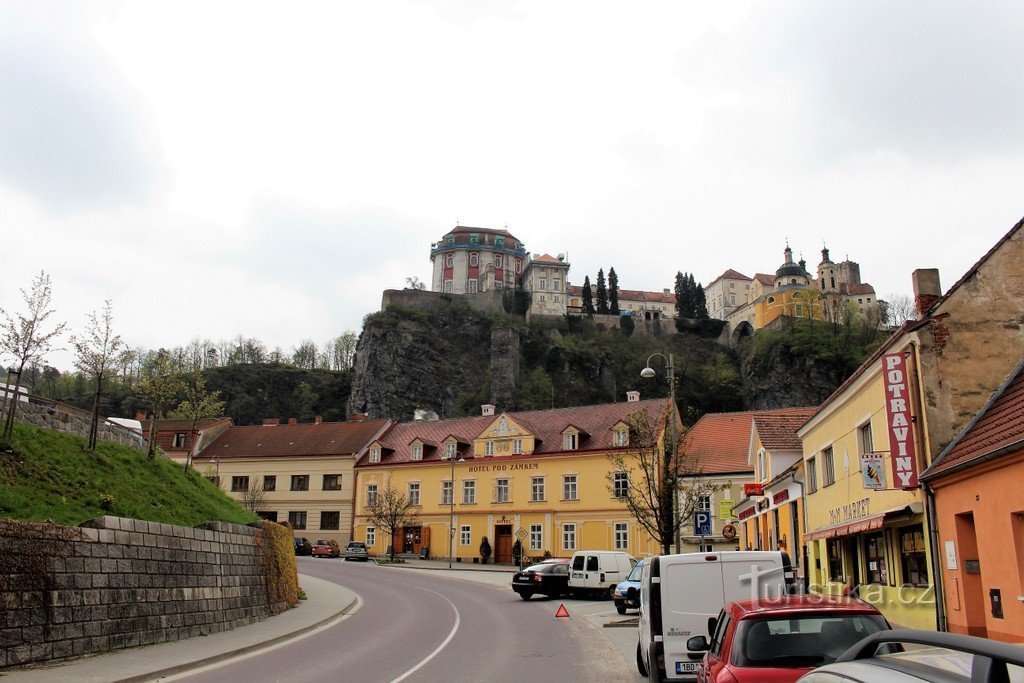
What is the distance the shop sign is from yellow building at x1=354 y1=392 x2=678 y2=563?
99.6 feet

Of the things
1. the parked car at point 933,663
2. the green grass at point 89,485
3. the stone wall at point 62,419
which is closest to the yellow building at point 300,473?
the green grass at point 89,485

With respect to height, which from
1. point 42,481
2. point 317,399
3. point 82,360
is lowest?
point 42,481

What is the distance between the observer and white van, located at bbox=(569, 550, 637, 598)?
29.7m

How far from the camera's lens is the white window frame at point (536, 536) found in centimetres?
5012

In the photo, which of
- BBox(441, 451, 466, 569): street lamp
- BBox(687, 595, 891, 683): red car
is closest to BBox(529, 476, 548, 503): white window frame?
BBox(441, 451, 466, 569): street lamp

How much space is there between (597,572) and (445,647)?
1409 cm

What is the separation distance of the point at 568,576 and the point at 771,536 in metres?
7.66

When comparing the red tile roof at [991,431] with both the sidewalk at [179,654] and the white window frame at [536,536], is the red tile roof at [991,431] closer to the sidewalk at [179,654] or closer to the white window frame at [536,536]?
the sidewalk at [179,654]

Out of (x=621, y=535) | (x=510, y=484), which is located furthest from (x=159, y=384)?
(x=621, y=535)

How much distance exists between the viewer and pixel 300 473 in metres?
60.4

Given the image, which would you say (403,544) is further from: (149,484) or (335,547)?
(149,484)

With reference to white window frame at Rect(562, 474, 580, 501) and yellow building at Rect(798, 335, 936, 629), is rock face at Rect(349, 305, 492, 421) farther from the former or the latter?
yellow building at Rect(798, 335, 936, 629)

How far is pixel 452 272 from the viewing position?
134 metres

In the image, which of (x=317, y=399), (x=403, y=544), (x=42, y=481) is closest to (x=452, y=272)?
(x=317, y=399)
